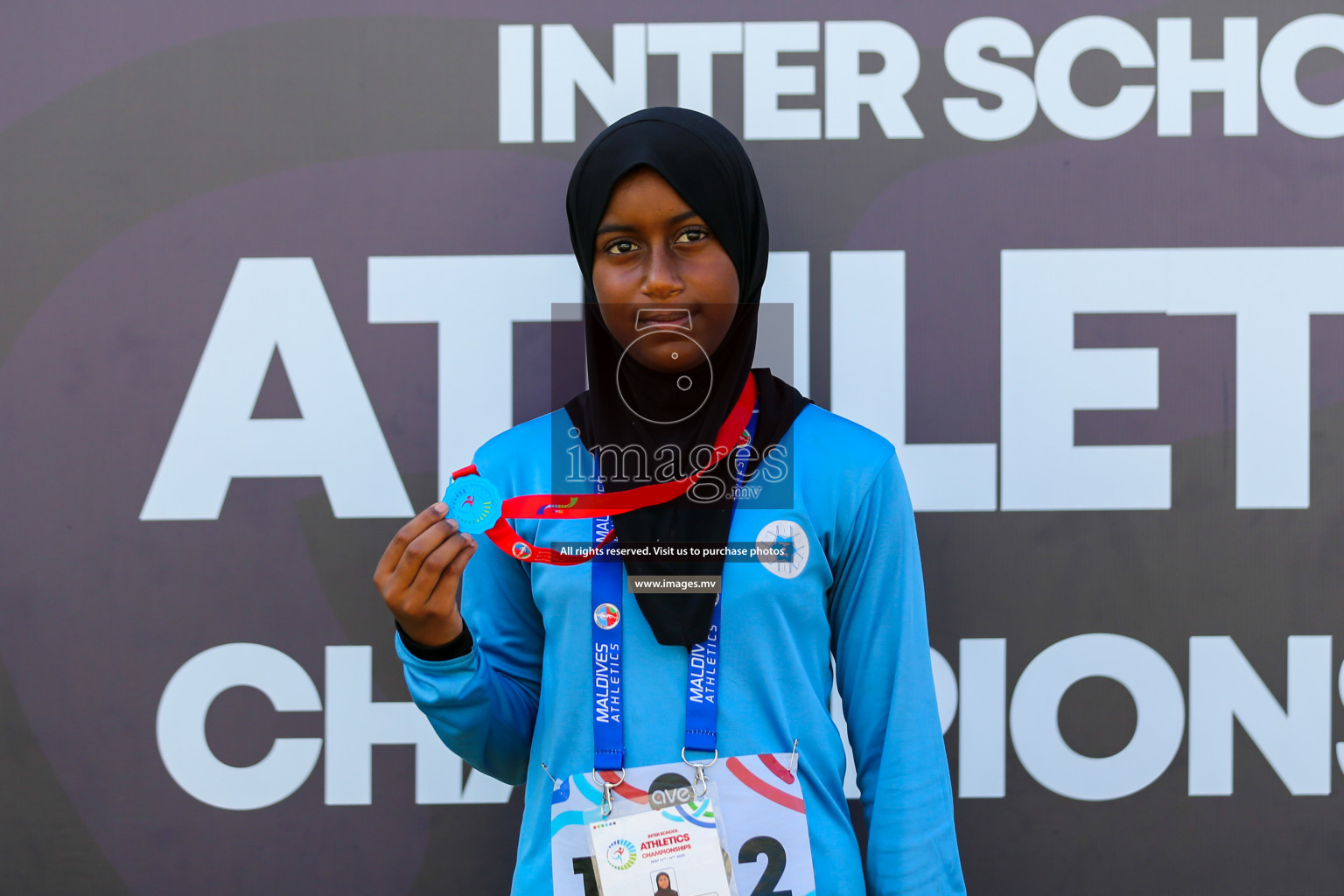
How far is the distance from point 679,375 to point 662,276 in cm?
15

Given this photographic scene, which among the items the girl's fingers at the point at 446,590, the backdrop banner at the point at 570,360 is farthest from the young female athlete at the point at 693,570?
the backdrop banner at the point at 570,360

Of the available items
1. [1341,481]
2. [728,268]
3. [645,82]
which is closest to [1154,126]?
[1341,481]

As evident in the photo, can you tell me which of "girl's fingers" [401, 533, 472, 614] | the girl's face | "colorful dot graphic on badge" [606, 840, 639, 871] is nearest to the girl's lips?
the girl's face

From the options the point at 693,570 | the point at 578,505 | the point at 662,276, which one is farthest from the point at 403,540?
the point at 662,276

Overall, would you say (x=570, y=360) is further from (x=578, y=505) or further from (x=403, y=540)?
(x=403, y=540)

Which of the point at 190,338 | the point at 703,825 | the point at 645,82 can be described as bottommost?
the point at 703,825

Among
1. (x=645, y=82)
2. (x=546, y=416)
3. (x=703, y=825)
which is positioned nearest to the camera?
(x=703, y=825)

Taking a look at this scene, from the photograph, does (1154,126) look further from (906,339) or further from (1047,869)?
(1047,869)

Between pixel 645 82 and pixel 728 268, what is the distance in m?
0.76

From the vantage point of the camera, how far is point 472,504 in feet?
4.07

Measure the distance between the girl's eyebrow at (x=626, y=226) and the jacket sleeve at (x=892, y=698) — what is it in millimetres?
437

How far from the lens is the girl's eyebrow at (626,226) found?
123cm

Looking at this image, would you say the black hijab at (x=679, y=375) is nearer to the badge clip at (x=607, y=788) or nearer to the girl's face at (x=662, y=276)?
the girl's face at (x=662, y=276)

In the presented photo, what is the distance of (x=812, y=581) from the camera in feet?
4.04
